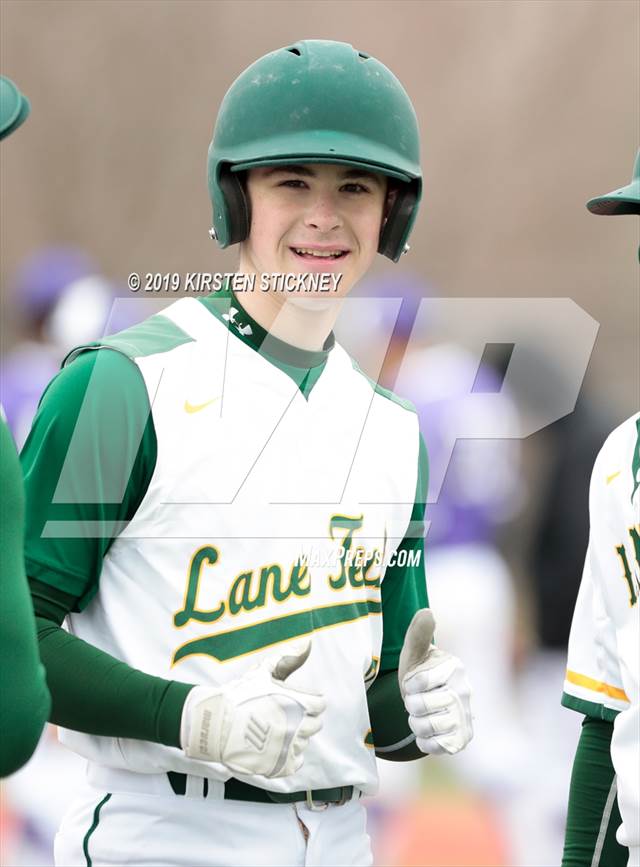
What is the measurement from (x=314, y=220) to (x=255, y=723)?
688 mm

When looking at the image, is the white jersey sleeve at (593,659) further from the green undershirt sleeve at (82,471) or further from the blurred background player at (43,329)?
the blurred background player at (43,329)

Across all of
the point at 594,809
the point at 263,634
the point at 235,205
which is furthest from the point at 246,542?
the point at 594,809

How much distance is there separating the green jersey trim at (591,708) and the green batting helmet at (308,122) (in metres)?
0.81

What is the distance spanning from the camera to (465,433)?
13.0 feet

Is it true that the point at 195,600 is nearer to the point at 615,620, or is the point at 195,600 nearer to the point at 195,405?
the point at 195,405

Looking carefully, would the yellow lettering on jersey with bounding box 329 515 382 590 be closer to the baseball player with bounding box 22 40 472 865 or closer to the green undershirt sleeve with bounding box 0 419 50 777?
the baseball player with bounding box 22 40 472 865

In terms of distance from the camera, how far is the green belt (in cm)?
168

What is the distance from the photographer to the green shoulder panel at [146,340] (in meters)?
1.73

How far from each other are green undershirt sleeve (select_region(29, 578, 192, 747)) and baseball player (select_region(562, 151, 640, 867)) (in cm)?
70

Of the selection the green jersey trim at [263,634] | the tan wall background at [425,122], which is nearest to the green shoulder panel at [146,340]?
the green jersey trim at [263,634]

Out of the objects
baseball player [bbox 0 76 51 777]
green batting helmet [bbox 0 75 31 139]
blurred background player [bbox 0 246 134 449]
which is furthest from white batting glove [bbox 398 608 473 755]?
blurred background player [bbox 0 246 134 449]

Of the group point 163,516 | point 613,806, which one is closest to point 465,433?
point 613,806

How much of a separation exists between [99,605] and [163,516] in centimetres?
14

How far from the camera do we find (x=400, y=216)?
2.00 m
